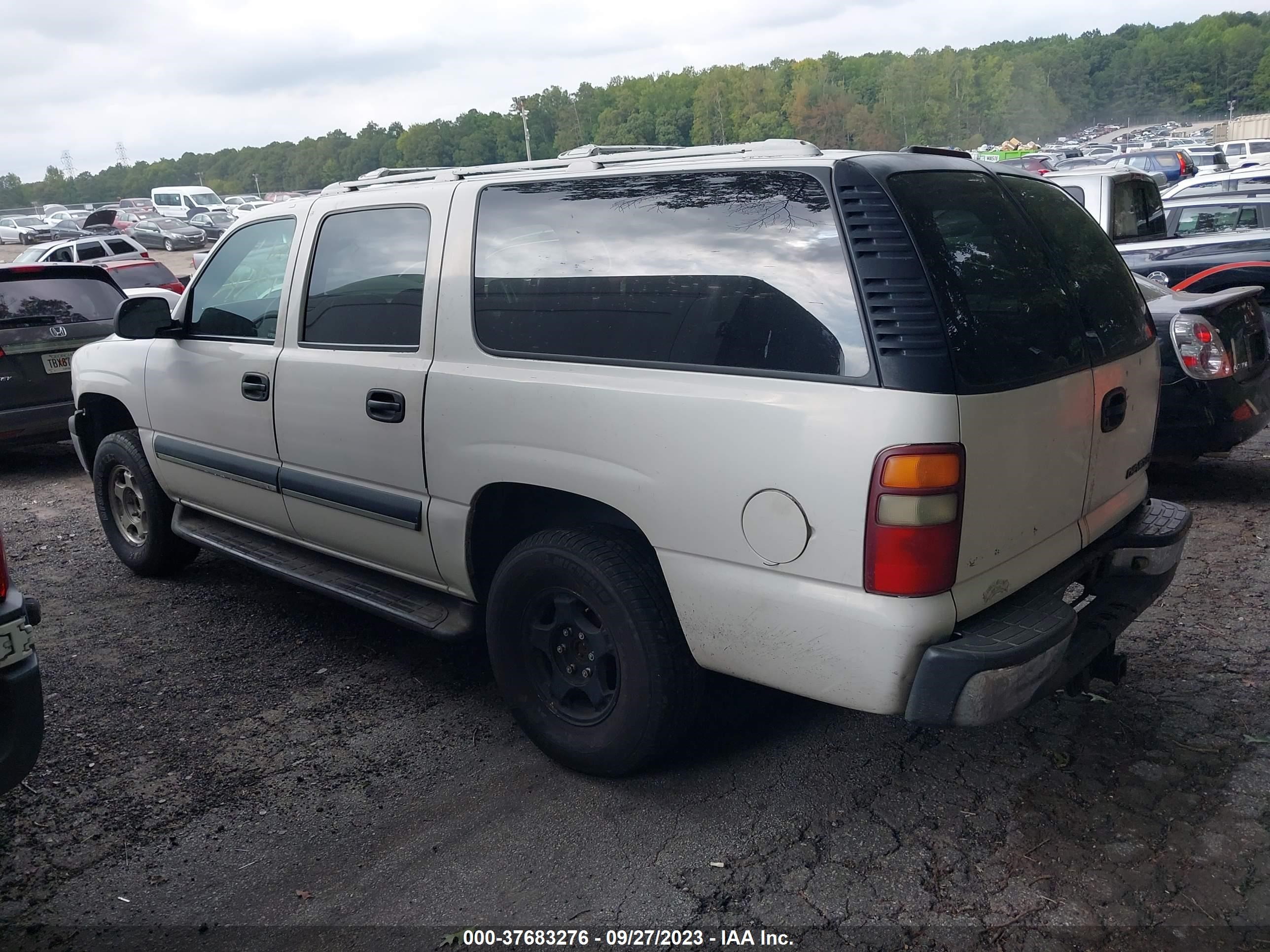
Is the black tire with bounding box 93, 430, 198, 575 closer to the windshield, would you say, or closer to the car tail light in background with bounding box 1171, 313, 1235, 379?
the windshield

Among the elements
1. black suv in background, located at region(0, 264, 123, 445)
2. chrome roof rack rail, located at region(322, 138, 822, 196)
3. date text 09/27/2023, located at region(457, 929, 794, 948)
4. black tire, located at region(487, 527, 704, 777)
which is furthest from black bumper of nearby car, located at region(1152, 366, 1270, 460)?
black suv in background, located at region(0, 264, 123, 445)

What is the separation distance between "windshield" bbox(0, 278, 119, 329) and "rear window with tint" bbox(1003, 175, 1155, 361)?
7288mm

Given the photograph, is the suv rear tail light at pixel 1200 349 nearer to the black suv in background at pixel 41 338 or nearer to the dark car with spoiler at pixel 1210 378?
the dark car with spoiler at pixel 1210 378

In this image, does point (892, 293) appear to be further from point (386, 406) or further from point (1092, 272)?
point (386, 406)

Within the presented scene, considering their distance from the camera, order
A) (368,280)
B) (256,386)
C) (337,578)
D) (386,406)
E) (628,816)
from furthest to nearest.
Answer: (256,386), (337,578), (368,280), (386,406), (628,816)

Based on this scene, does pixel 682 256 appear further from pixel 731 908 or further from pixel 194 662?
pixel 194 662

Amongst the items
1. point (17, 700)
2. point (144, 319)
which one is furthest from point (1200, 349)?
point (17, 700)

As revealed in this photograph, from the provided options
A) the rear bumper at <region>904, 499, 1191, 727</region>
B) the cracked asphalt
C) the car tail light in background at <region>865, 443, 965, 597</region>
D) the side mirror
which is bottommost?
the cracked asphalt

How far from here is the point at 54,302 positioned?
26.5 feet

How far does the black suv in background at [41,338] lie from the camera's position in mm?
7719

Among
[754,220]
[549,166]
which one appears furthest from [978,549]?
[549,166]

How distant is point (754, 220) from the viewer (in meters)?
Result: 2.82

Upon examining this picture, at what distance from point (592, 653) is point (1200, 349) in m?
3.86

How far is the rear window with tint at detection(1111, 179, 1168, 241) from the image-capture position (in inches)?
342
